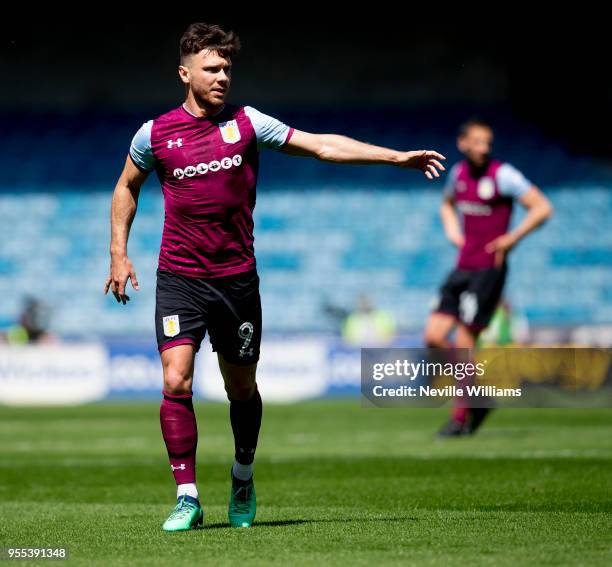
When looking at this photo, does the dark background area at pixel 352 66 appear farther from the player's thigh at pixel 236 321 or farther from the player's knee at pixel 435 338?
the player's thigh at pixel 236 321

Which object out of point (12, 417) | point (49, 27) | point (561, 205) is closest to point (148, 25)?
point (49, 27)

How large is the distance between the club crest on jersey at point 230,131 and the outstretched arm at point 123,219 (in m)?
0.45

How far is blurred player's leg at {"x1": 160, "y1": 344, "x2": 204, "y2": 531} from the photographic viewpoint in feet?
19.4

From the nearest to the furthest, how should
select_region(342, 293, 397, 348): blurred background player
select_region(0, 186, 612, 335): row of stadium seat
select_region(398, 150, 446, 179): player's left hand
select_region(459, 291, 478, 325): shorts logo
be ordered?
select_region(398, 150, 446, 179): player's left hand → select_region(459, 291, 478, 325): shorts logo → select_region(342, 293, 397, 348): blurred background player → select_region(0, 186, 612, 335): row of stadium seat

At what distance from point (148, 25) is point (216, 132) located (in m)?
22.3

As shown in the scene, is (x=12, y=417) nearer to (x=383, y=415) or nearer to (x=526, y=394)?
(x=383, y=415)

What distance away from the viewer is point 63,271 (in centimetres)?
2603

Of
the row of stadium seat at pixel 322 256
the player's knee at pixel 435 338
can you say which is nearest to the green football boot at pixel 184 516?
the player's knee at pixel 435 338

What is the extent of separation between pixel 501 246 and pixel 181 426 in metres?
5.92

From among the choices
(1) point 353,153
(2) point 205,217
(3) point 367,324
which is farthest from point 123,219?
(3) point 367,324

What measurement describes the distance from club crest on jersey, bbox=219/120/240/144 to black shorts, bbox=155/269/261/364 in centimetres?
65

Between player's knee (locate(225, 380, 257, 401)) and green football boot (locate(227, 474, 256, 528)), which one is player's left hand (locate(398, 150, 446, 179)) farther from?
green football boot (locate(227, 474, 256, 528))

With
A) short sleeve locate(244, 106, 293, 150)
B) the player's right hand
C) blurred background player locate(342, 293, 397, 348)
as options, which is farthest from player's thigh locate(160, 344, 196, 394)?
blurred background player locate(342, 293, 397, 348)

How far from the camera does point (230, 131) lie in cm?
610
